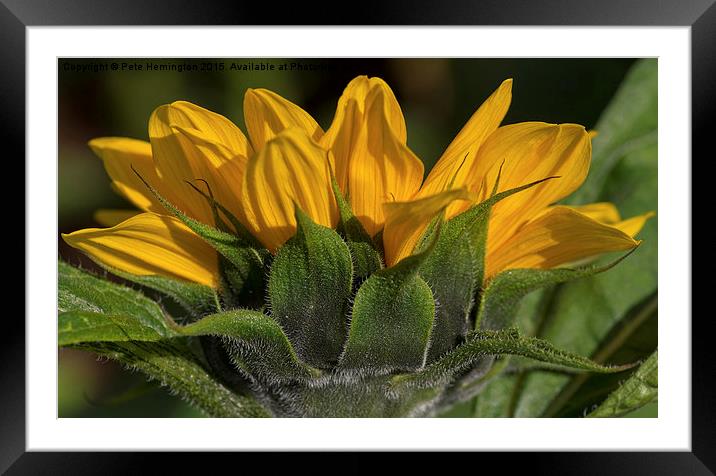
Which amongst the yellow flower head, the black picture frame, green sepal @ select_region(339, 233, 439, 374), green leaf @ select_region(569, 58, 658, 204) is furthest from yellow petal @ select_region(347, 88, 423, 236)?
green leaf @ select_region(569, 58, 658, 204)

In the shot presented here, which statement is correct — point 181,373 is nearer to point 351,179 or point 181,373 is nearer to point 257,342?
point 257,342

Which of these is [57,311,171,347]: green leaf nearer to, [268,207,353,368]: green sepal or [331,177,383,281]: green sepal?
[268,207,353,368]: green sepal

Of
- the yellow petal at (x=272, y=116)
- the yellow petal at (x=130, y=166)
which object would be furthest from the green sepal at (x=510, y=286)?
the yellow petal at (x=130, y=166)

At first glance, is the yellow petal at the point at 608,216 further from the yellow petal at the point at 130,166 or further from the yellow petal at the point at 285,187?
the yellow petal at the point at 130,166

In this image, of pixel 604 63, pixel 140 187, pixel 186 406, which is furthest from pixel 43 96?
pixel 604 63

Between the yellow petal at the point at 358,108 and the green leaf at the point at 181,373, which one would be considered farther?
the green leaf at the point at 181,373

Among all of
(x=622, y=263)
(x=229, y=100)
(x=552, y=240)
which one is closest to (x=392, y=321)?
(x=552, y=240)
